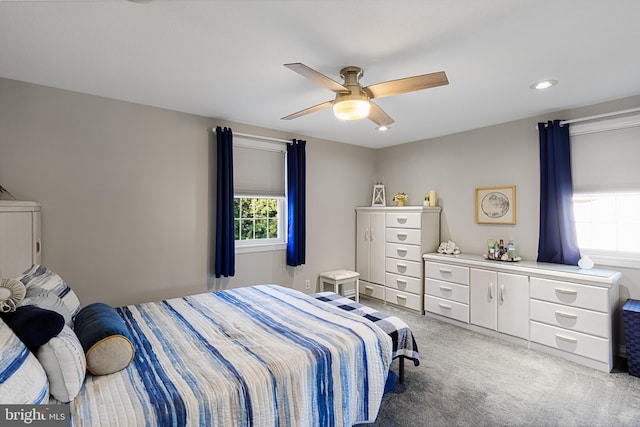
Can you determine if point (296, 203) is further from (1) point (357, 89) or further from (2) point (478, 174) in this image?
(2) point (478, 174)

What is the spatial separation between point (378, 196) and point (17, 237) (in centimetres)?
418

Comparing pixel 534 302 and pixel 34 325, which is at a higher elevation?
pixel 34 325

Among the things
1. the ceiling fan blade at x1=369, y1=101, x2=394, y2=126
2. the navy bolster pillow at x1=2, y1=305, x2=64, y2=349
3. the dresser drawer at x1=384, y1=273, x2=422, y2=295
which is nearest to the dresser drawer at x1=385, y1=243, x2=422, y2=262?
the dresser drawer at x1=384, y1=273, x2=422, y2=295

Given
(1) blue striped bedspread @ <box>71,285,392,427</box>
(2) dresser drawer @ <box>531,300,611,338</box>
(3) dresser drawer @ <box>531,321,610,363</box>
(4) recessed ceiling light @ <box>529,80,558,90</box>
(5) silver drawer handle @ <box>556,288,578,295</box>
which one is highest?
(4) recessed ceiling light @ <box>529,80,558,90</box>

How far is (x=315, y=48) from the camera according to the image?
1.96 metres

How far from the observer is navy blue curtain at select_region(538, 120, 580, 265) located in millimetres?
3111

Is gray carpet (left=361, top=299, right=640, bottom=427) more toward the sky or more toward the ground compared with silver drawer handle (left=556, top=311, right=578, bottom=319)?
more toward the ground

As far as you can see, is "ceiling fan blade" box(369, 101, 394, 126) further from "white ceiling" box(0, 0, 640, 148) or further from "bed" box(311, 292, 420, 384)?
"bed" box(311, 292, 420, 384)

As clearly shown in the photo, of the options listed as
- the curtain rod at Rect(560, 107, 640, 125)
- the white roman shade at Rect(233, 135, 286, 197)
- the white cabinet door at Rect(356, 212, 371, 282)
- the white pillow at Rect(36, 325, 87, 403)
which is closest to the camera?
the white pillow at Rect(36, 325, 87, 403)

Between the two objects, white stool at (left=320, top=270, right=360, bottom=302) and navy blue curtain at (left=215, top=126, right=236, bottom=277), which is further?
white stool at (left=320, top=270, right=360, bottom=302)

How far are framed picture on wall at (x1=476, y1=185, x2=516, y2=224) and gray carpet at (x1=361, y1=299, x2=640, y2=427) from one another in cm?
148

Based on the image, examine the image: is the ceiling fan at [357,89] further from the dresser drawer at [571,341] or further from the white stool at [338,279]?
the dresser drawer at [571,341]

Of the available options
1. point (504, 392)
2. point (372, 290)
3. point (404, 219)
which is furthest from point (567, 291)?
point (372, 290)

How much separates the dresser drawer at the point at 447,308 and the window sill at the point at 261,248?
2.04m
